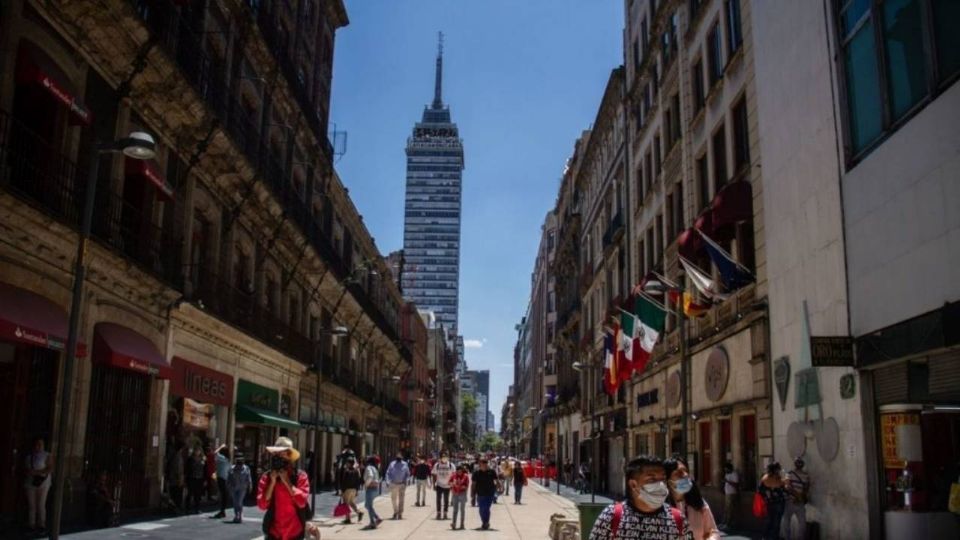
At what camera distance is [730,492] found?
2075cm

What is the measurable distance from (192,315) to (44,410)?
21.8ft

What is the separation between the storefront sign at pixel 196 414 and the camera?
22.6 m

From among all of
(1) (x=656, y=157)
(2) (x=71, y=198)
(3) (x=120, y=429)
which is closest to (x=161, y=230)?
(2) (x=71, y=198)

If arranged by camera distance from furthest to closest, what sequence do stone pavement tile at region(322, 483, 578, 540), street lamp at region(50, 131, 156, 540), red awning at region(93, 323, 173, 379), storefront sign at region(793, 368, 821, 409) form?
stone pavement tile at region(322, 483, 578, 540) → red awning at region(93, 323, 173, 379) → storefront sign at region(793, 368, 821, 409) → street lamp at region(50, 131, 156, 540)

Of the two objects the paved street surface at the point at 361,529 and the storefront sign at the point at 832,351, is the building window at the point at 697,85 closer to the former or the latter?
the storefront sign at the point at 832,351

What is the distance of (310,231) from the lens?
113 feet

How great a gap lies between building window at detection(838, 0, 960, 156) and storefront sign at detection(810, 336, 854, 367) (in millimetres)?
3206

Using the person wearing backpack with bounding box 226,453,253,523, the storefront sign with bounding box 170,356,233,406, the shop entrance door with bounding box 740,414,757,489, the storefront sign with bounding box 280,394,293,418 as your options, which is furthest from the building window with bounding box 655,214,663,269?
the person wearing backpack with bounding box 226,453,253,523

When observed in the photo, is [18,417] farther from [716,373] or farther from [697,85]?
[697,85]

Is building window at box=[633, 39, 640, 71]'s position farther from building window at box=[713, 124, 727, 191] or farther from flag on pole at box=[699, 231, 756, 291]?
flag on pole at box=[699, 231, 756, 291]

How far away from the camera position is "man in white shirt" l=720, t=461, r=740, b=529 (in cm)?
2080

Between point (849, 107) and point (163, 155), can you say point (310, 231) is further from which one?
point (849, 107)

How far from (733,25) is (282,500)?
18.9 metres

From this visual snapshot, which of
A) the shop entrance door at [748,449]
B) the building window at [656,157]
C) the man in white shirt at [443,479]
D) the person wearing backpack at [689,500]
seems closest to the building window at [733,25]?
the building window at [656,157]
